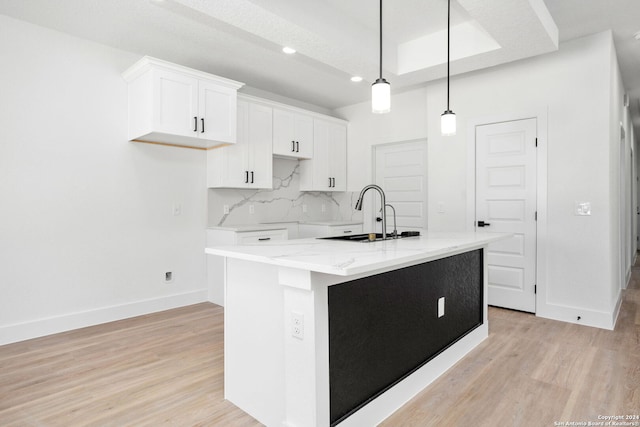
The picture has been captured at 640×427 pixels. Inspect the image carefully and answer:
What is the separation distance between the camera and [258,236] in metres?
4.21

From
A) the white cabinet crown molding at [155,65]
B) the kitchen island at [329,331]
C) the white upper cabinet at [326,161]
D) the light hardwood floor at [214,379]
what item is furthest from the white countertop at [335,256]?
the white upper cabinet at [326,161]

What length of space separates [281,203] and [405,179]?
5.51 feet

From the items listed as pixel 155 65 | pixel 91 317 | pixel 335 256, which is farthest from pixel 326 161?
pixel 335 256

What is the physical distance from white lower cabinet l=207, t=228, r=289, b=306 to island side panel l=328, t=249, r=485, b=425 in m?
2.01

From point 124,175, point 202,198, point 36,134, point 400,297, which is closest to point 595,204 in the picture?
point 400,297

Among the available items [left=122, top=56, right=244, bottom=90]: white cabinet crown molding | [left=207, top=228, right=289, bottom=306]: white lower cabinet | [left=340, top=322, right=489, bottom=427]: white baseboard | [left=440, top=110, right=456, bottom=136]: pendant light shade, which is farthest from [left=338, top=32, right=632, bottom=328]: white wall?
[left=122, top=56, right=244, bottom=90]: white cabinet crown molding

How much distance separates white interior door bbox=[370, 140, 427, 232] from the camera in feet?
16.4

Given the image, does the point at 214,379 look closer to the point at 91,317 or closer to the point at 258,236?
the point at 91,317

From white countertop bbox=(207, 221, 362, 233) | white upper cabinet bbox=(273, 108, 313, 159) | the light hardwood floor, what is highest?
white upper cabinet bbox=(273, 108, 313, 159)

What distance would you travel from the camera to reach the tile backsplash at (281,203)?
4.51m

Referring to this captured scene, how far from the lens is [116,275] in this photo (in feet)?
12.1

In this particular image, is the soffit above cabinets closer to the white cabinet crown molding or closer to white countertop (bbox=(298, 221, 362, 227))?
the white cabinet crown molding

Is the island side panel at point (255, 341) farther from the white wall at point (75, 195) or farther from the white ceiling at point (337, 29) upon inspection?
the white wall at point (75, 195)

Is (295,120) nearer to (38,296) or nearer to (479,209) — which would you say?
(479,209)
